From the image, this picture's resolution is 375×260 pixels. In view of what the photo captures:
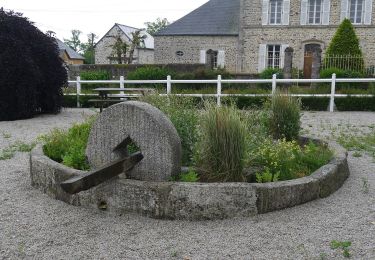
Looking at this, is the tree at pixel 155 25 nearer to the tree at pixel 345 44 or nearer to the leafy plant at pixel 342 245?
the tree at pixel 345 44

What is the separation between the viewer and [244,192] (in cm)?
389

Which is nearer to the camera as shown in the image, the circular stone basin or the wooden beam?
the wooden beam

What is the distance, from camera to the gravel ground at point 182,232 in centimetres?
321

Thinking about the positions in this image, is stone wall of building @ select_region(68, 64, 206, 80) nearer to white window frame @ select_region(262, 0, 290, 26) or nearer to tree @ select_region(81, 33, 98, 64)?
white window frame @ select_region(262, 0, 290, 26)

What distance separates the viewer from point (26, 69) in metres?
11.1

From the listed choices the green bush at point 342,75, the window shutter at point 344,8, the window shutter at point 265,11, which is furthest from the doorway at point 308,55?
the green bush at point 342,75

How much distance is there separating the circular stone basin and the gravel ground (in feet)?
0.27

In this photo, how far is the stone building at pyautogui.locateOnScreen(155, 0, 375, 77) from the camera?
27094mm

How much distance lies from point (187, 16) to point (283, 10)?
8.10m

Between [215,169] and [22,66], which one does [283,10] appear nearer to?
[22,66]

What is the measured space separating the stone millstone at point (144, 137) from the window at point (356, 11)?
26440 millimetres

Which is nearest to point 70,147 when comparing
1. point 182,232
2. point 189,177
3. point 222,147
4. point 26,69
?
point 189,177

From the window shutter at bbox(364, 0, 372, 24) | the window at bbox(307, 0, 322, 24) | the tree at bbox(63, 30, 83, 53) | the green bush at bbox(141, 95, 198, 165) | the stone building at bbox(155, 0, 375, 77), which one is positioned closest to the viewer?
the green bush at bbox(141, 95, 198, 165)

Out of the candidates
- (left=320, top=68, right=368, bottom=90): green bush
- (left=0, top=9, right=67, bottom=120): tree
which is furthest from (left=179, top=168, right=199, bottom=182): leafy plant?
(left=320, top=68, right=368, bottom=90): green bush
